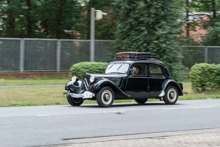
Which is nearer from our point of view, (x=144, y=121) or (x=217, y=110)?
(x=144, y=121)

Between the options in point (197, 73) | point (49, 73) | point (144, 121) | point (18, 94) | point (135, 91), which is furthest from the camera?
point (49, 73)

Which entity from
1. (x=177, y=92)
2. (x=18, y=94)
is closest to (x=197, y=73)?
(x=177, y=92)

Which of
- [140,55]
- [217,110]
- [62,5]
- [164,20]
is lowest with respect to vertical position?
[217,110]

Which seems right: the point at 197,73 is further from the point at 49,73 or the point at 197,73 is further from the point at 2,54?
the point at 2,54

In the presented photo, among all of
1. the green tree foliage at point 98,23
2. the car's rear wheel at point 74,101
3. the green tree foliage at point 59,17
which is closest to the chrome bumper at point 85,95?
the car's rear wheel at point 74,101

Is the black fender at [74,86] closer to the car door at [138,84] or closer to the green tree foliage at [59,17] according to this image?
the car door at [138,84]

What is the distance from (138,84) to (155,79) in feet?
2.75

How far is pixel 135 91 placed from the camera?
41.6 feet

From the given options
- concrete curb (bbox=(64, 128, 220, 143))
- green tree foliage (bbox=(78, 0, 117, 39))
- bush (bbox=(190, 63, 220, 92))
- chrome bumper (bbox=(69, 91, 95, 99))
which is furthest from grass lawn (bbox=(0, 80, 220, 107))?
green tree foliage (bbox=(78, 0, 117, 39))

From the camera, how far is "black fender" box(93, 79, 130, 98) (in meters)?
11.5

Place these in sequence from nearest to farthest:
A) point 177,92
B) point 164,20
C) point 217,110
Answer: point 217,110 → point 177,92 → point 164,20

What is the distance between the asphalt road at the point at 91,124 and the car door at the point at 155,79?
7.12 ft

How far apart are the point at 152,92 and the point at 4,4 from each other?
1549 centimetres

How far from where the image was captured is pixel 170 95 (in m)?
13.5
